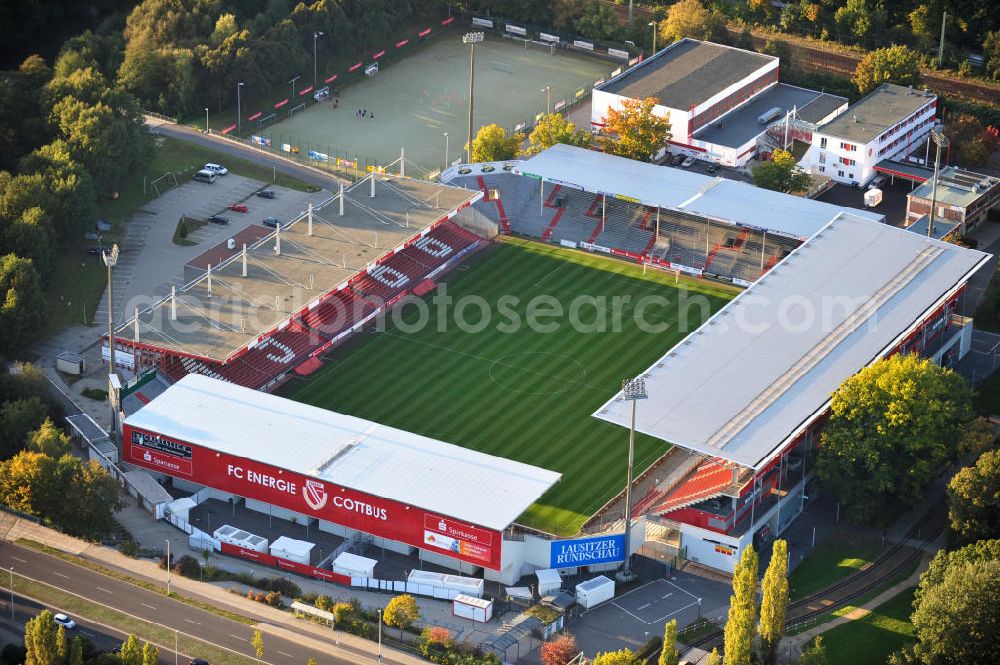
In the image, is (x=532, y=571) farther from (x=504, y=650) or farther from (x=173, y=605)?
(x=173, y=605)

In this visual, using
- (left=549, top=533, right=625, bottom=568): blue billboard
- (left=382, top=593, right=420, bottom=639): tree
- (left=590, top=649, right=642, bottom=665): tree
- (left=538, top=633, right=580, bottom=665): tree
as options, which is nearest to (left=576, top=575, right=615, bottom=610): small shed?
(left=549, top=533, right=625, bottom=568): blue billboard

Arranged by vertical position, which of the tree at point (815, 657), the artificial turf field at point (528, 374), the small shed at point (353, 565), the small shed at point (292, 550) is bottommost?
the artificial turf field at point (528, 374)

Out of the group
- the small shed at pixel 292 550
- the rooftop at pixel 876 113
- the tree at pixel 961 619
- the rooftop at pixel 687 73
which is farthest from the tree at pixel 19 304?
the rooftop at pixel 876 113

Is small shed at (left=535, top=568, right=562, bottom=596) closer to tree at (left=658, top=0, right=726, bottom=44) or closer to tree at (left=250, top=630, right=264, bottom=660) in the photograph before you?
tree at (left=250, top=630, right=264, bottom=660)

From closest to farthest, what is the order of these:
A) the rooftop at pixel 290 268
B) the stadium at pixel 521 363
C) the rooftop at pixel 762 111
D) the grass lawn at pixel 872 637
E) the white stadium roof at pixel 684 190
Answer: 1. the grass lawn at pixel 872 637
2. the stadium at pixel 521 363
3. the rooftop at pixel 290 268
4. the white stadium roof at pixel 684 190
5. the rooftop at pixel 762 111

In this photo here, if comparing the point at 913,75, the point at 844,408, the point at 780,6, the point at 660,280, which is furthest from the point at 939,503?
the point at 780,6

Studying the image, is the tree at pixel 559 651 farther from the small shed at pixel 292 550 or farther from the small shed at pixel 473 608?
the small shed at pixel 292 550
